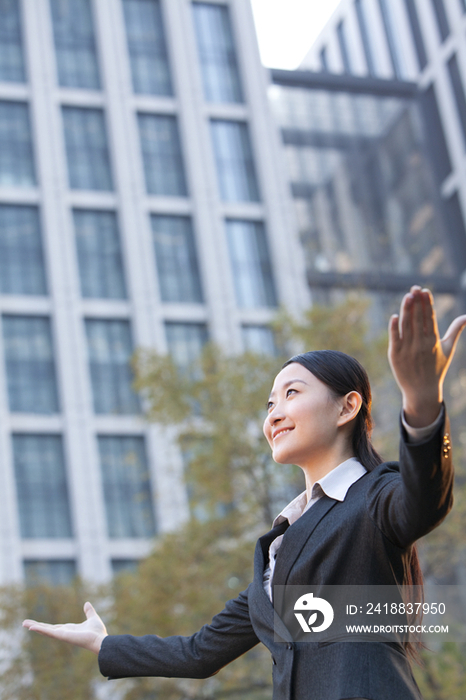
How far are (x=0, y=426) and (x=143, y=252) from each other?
7.54 meters

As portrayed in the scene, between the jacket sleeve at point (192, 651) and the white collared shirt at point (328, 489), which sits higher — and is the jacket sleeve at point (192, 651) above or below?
below

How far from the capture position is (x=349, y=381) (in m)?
2.73

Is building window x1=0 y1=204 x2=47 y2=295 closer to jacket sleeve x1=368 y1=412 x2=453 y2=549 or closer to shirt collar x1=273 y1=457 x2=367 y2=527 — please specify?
shirt collar x1=273 y1=457 x2=367 y2=527

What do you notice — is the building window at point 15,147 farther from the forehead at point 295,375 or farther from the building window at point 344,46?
the forehead at point 295,375

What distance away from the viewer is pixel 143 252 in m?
34.0

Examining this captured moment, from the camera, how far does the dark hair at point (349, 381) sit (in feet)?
8.90

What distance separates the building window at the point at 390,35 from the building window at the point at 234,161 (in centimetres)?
814

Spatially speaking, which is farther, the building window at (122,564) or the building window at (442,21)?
the building window at (442,21)

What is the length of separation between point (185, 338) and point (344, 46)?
18118 millimetres

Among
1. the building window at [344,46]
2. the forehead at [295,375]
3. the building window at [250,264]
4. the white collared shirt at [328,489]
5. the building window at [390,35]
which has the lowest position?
the white collared shirt at [328,489]

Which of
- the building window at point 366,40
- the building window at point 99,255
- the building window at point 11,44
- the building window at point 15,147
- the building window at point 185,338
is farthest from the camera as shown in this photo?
the building window at point 366,40

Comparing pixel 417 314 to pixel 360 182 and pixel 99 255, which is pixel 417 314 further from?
pixel 360 182

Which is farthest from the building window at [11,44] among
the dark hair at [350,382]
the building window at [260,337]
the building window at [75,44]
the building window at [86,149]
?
the dark hair at [350,382]

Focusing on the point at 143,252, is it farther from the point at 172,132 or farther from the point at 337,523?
the point at 337,523
